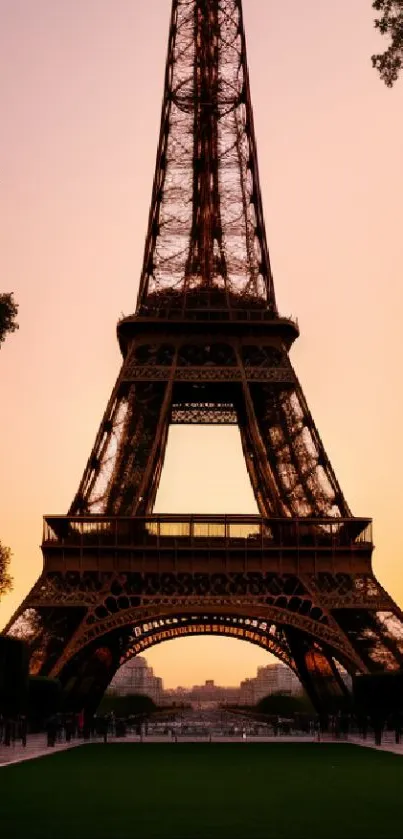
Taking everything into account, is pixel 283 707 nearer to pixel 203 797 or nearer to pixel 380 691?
pixel 380 691

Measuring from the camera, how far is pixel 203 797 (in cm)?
2234

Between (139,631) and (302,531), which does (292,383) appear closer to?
(302,531)

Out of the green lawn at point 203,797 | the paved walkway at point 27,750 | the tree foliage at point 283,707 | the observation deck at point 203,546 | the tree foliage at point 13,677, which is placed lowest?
the green lawn at point 203,797

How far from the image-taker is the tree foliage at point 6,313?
91.4 feet

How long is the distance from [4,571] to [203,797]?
54.1 ft

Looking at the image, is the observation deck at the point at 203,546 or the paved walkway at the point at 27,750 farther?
the observation deck at the point at 203,546

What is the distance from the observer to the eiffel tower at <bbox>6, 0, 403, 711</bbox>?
55.2 meters

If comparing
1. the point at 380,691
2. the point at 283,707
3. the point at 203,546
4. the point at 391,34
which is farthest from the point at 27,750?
the point at 283,707

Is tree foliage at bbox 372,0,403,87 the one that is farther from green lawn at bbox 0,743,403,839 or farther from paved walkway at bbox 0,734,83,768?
paved walkway at bbox 0,734,83,768

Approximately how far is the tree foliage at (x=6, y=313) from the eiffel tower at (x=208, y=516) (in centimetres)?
2702

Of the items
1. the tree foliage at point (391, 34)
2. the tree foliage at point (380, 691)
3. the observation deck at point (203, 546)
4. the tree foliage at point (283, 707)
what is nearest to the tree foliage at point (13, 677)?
the observation deck at point (203, 546)

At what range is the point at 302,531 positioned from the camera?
57.9 meters

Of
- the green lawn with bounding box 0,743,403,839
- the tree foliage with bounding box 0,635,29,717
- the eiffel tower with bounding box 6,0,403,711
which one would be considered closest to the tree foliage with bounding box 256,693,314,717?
the eiffel tower with bounding box 6,0,403,711

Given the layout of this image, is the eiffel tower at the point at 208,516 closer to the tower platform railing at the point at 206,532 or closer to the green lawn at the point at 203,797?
the tower platform railing at the point at 206,532
